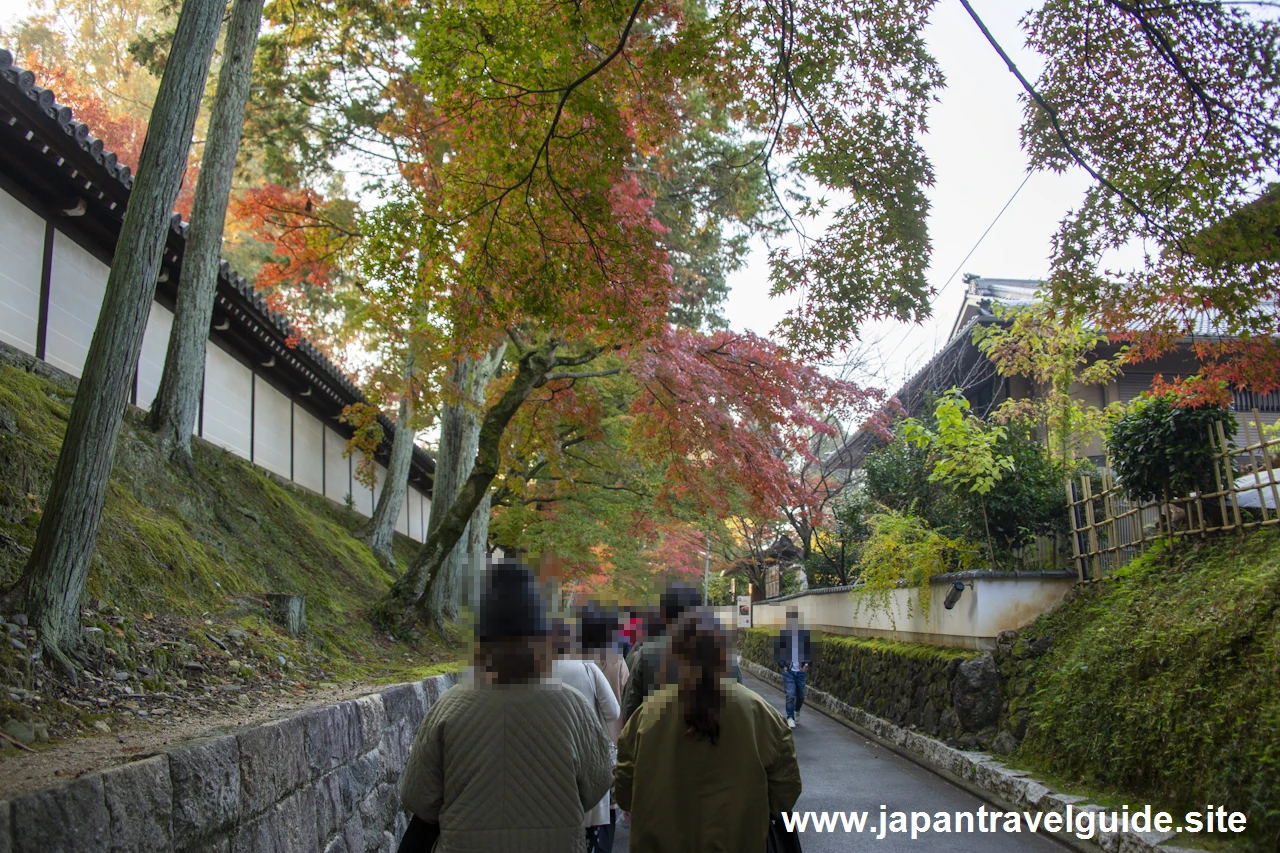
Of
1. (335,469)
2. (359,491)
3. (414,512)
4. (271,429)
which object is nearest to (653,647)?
(271,429)

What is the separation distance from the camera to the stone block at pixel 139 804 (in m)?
3.23

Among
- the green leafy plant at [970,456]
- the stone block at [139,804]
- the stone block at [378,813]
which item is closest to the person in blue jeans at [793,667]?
the green leafy plant at [970,456]

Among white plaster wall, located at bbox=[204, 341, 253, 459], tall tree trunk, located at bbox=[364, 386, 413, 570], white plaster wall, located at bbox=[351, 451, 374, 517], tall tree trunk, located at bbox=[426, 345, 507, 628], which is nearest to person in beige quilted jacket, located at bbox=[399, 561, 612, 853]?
white plaster wall, located at bbox=[204, 341, 253, 459]

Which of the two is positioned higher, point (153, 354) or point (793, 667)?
point (153, 354)

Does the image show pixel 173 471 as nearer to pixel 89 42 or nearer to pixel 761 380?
pixel 761 380

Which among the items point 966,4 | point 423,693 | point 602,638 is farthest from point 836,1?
point 423,693

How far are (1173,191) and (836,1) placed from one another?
300 cm

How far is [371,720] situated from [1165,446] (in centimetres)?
774

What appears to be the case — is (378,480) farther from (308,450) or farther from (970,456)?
(970,456)

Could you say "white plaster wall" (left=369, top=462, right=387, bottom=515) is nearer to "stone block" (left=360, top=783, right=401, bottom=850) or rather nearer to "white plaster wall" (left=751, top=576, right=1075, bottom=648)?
"white plaster wall" (left=751, top=576, right=1075, bottom=648)

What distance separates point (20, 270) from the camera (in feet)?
31.0

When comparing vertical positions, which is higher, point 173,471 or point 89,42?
point 89,42

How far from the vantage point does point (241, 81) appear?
11062 millimetres

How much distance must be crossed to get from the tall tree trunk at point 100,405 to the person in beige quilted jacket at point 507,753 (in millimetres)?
3732
